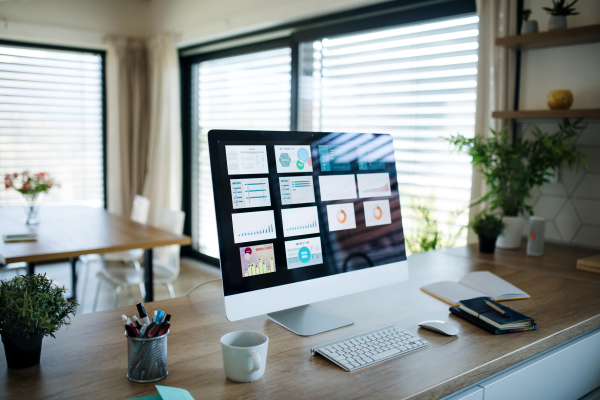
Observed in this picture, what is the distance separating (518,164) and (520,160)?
6 cm

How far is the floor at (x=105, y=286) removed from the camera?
13.3ft

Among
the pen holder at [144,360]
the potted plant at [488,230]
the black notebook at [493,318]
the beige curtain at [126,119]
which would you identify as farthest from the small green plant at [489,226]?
the beige curtain at [126,119]

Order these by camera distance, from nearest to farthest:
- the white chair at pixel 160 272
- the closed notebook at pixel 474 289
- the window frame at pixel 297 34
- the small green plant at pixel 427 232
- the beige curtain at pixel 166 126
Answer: the closed notebook at pixel 474 289 < the small green plant at pixel 427 232 < the window frame at pixel 297 34 < the white chair at pixel 160 272 < the beige curtain at pixel 166 126

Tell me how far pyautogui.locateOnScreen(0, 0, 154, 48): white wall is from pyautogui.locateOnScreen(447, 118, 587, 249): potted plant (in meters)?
4.34

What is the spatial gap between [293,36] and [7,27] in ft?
9.42

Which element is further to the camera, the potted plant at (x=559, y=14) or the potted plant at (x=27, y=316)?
the potted plant at (x=559, y=14)

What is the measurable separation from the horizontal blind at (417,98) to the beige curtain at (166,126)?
209cm

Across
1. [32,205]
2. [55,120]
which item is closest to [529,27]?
[32,205]

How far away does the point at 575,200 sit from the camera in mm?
2279

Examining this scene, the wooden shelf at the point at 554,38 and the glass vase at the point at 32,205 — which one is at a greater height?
the wooden shelf at the point at 554,38

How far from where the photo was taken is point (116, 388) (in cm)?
90

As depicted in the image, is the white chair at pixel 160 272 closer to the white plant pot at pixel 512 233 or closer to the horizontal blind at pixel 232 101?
the horizontal blind at pixel 232 101

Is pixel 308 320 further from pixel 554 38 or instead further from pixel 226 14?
pixel 226 14

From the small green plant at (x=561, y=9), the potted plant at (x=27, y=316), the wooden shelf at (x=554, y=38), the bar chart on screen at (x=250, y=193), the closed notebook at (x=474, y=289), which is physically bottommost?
the closed notebook at (x=474, y=289)
